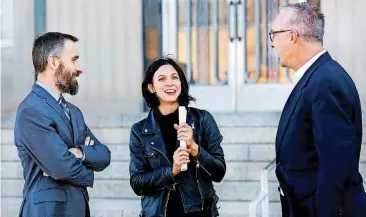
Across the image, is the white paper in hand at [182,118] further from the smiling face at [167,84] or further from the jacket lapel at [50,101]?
the jacket lapel at [50,101]

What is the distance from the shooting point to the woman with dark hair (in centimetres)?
399

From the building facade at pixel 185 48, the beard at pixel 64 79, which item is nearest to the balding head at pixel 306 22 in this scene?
the beard at pixel 64 79

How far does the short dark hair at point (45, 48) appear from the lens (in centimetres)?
393

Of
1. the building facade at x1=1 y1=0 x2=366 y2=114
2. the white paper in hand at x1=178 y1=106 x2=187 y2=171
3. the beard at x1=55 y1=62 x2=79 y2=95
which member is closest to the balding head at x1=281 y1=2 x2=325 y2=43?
the white paper in hand at x1=178 y1=106 x2=187 y2=171

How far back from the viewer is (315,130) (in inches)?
123

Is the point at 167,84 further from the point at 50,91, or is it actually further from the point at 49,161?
the point at 49,161

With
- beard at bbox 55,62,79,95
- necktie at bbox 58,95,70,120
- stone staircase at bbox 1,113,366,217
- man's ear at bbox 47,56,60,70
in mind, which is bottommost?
stone staircase at bbox 1,113,366,217

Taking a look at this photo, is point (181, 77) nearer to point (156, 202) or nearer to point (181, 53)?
point (156, 202)

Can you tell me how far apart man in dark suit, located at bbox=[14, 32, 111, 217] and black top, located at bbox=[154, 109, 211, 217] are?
0.36m

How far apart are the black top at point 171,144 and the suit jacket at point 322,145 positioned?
32.3 inches

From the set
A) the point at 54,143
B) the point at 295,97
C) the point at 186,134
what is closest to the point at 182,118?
the point at 186,134

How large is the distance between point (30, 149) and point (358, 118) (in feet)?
5.31

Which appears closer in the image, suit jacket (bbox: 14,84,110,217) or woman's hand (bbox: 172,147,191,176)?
suit jacket (bbox: 14,84,110,217)

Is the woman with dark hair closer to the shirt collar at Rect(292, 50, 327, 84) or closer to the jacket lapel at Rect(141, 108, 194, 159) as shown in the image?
the jacket lapel at Rect(141, 108, 194, 159)
